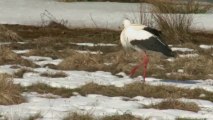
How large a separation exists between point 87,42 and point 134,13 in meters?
3.37

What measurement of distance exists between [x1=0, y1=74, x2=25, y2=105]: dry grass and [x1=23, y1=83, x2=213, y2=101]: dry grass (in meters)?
0.72

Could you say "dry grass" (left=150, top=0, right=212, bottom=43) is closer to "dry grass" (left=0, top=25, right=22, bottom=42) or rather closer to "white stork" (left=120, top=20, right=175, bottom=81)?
"dry grass" (left=0, top=25, right=22, bottom=42)

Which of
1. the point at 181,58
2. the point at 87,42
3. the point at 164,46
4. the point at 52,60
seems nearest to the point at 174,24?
the point at 87,42

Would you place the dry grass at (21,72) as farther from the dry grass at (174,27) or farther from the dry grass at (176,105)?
the dry grass at (174,27)

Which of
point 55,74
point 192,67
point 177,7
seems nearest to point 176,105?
point 55,74

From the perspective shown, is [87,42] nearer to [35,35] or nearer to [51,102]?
[35,35]

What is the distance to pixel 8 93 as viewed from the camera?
8.20m

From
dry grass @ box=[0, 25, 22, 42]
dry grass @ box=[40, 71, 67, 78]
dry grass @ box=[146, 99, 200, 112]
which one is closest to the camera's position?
dry grass @ box=[146, 99, 200, 112]

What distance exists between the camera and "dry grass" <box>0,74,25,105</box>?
8.11 metres

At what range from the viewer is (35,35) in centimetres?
1556

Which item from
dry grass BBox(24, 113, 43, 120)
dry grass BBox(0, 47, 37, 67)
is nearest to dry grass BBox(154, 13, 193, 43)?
dry grass BBox(0, 47, 37, 67)

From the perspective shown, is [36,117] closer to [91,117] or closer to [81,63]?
[91,117]

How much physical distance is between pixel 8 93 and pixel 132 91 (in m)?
1.98

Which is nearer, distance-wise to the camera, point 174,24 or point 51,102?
→ point 51,102
